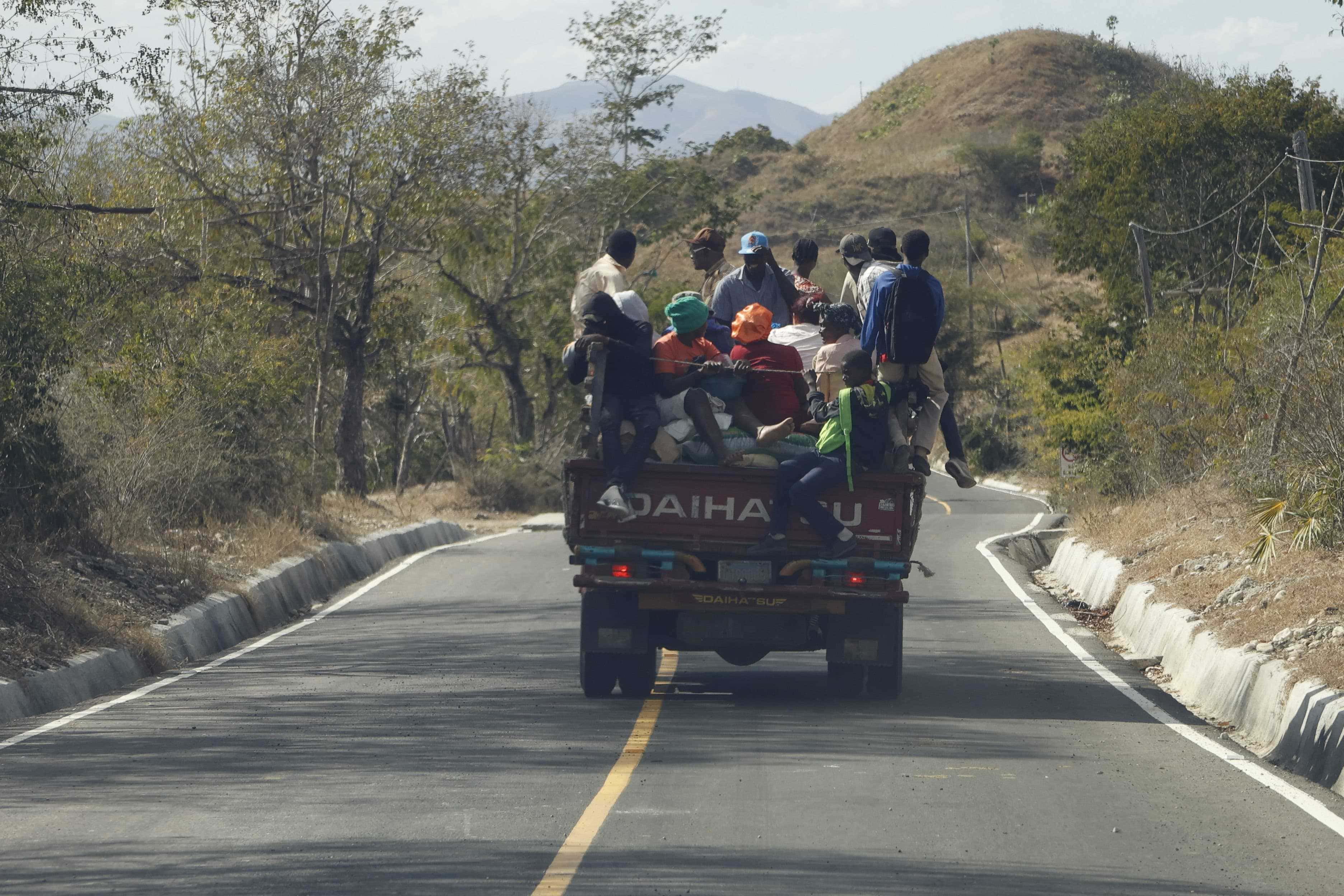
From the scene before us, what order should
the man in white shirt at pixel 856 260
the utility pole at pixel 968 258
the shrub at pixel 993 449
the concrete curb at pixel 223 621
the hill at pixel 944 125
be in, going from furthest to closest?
the hill at pixel 944 125, the utility pole at pixel 968 258, the shrub at pixel 993 449, the man in white shirt at pixel 856 260, the concrete curb at pixel 223 621

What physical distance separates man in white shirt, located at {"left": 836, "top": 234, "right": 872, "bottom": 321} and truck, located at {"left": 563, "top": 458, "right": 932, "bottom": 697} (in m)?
1.79

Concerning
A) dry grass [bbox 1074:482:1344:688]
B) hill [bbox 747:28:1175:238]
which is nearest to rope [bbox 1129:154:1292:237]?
dry grass [bbox 1074:482:1344:688]

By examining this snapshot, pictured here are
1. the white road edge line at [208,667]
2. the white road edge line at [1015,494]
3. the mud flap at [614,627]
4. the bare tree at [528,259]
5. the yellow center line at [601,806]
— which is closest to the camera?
the yellow center line at [601,806]

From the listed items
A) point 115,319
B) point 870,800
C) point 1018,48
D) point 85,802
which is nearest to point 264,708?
point 85,802

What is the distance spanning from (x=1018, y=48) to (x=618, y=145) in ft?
316

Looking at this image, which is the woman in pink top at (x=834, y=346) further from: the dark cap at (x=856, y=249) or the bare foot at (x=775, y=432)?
the dark cap at (x=856, y=249)

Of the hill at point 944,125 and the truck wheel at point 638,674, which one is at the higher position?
the hill at point 944,125

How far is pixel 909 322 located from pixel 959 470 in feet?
3.55

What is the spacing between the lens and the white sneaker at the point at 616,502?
11.3m

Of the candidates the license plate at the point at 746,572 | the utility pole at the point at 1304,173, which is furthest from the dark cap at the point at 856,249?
the utility pole at the point at 1304,173

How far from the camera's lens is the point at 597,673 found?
11883mm

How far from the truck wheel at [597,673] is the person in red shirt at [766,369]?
196cm

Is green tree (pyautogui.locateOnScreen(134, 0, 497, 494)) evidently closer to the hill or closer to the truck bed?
the truck bed

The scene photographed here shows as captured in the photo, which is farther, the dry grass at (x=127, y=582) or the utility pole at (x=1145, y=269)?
the utility pole at (x=1145, y=269)
